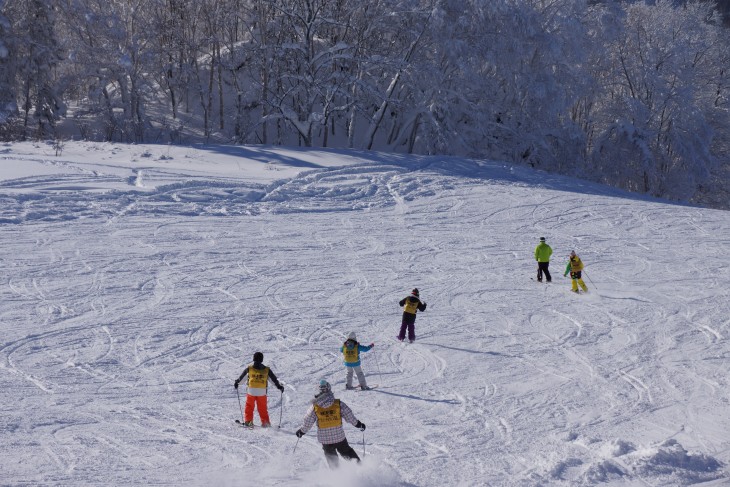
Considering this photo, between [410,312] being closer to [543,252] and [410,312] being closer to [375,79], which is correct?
[543,252]

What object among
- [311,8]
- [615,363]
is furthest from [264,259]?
[311,8]

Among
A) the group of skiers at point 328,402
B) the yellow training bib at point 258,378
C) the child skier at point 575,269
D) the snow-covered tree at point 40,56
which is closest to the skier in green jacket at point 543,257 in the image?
the child skier at point 575,269

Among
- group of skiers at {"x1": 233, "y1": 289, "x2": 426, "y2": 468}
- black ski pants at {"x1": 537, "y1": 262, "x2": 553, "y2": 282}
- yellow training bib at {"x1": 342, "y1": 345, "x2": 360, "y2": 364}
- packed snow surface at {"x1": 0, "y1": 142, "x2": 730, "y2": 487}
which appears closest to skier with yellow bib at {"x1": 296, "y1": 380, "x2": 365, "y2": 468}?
group of skiers at {"x1": 233, "y1": 289, "x2": 426, "y2": 468}

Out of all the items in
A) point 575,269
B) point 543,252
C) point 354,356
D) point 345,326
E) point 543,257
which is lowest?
point 345,326

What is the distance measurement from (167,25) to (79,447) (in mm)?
34559

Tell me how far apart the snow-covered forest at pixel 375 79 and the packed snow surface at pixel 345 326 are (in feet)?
26.3

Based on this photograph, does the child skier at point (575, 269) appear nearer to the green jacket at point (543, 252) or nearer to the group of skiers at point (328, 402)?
the green jacket at point (543, 252)

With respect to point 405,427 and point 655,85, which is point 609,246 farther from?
point 655,85

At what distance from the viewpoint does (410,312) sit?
1454 centimetres

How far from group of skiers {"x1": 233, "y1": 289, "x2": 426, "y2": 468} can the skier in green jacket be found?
5881 mm

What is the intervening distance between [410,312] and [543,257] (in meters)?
6.25

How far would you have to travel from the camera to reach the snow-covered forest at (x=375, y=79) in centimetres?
3659

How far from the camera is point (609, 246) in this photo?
24.2 meters

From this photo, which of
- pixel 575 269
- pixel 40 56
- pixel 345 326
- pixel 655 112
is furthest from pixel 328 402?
pixel 655 112
